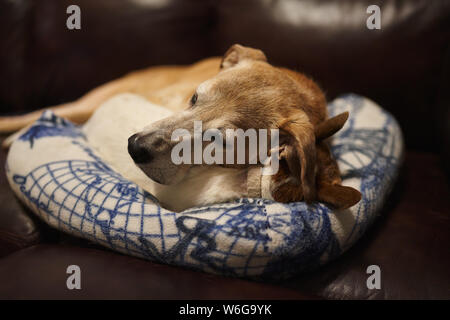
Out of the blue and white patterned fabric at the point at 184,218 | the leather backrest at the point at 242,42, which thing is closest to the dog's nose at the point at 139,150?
the blue and white patterned fabric at the point at 184,218

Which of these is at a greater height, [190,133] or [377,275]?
[190,133]

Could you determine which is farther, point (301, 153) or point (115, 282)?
point (301, 153)

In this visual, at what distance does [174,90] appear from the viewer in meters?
1.76

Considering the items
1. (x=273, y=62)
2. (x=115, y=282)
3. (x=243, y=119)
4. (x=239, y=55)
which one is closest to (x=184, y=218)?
(x=115, y=282)

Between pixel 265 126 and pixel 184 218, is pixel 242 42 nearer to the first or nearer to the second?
pixel 265 126

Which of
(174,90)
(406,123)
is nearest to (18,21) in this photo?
(174,90)

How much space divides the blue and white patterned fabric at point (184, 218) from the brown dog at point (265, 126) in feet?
0.23

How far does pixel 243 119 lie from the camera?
1.29 m

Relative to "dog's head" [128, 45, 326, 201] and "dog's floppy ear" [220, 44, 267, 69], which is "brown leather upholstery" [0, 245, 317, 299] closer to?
"dog's head" [128, 45, 326, 201]

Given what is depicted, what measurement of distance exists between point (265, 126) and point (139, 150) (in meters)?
0.44

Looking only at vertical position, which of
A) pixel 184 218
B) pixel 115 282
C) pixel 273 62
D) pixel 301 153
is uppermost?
pixel 273 62

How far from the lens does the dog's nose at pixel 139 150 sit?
1.22 metres

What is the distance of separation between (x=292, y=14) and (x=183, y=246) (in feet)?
4.37

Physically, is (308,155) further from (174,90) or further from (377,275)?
(174,90)
